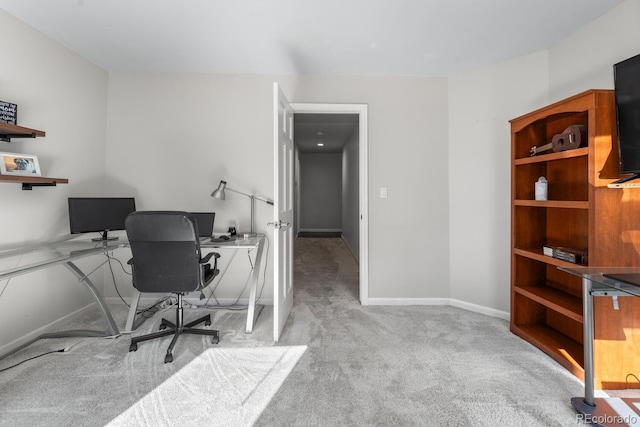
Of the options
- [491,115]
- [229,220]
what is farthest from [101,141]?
[491,115]

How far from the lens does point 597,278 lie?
137cm

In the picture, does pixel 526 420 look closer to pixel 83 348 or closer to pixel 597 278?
pixel 597 278

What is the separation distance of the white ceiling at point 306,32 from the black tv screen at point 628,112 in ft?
2.49

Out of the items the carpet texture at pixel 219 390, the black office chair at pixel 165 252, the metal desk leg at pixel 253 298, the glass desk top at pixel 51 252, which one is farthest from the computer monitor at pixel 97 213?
the carpet texture at pixel 219 390

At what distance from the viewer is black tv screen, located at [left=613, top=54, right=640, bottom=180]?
1.47 meters

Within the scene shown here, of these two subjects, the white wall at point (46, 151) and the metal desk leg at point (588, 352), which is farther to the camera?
the white wall at point (46, 151)

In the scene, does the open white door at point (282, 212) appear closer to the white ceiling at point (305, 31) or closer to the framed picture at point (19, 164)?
the white ceiling at point (305, 31)

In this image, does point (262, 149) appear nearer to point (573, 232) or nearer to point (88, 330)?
point (88, 330)

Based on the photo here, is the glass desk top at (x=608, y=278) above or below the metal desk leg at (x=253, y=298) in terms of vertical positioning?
above

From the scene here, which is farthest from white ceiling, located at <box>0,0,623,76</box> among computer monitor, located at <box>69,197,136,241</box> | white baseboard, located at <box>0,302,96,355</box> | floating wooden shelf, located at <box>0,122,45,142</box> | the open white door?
white baseboard, located at <box>0,302,96,355</box>

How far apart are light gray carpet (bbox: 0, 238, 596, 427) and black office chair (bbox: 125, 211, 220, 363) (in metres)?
0.31

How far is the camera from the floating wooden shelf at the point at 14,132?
5.85 feet

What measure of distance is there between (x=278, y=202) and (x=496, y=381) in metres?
1.86

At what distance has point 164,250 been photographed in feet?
6.33
